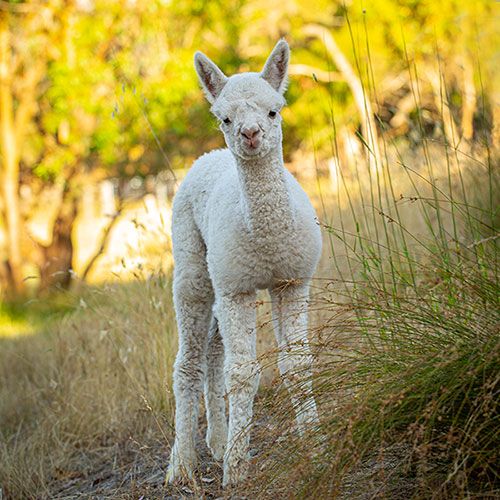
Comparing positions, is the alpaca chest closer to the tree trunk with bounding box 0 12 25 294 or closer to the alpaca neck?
the alpaca neck

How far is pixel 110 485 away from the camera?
4426 millimetres

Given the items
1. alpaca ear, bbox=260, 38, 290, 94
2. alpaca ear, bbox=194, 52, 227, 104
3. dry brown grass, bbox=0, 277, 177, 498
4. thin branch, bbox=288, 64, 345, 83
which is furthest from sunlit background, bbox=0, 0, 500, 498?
thin branch, bbox=288, 64, 345, 83

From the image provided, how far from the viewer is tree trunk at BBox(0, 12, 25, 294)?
12867 mm

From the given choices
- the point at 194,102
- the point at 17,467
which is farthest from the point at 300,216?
the point at 194,102

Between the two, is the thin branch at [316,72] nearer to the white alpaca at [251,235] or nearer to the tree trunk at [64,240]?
the tree trunk at [64,240]

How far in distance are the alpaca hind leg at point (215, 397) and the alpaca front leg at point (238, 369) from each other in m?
0.55

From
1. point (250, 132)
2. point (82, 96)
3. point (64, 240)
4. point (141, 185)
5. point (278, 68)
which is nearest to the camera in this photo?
point (250, 132)

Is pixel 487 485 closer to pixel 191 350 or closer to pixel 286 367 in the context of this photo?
pixel 286 367

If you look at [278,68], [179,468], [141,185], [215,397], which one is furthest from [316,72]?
[179,468]

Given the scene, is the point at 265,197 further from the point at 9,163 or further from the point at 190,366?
the point at 9,163

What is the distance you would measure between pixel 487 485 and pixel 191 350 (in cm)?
185

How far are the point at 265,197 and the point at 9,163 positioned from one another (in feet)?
33.4

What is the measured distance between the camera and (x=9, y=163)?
1284cm

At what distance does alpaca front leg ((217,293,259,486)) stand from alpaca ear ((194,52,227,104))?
2.98 feet
